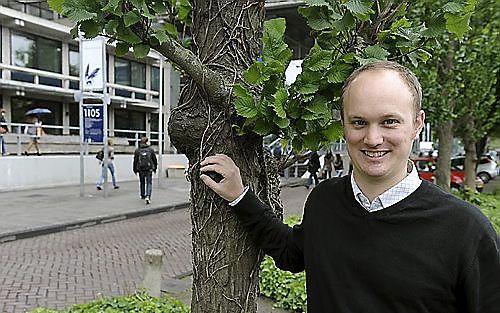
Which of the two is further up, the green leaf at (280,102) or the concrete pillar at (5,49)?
the concrete pillar at (5,49)

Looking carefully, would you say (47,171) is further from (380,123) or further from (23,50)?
(380,123)

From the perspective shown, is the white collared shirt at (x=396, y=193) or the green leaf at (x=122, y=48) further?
the green leaf at (x=122, y=48)

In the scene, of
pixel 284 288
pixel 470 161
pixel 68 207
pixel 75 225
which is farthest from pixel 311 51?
pixel 470 161

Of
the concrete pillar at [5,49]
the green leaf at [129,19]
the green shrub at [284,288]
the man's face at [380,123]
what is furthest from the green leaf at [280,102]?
the concrete pillar at [5,49]

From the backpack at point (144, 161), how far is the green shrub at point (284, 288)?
9645 millimetres

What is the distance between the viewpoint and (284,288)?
5684 mm

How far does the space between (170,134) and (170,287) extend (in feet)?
15.2

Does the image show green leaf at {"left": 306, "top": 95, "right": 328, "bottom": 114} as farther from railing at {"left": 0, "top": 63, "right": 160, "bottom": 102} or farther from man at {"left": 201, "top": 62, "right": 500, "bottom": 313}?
railing at {"left": 0, "top": 63, "right": 160, "bottom": 102}

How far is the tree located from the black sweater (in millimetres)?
373

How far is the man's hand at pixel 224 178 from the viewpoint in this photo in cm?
210

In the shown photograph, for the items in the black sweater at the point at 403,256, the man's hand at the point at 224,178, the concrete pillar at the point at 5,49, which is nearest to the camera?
the black sweater at the point at 403,256

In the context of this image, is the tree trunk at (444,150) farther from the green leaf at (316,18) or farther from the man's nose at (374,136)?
the man's nose at (374,136)

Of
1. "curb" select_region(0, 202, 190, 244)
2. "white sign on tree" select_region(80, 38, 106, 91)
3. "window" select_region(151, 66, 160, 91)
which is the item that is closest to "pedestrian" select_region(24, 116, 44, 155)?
"white sign on tree" select_region(80, 38, 106, 91)

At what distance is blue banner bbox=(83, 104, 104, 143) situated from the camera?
16.4 m
